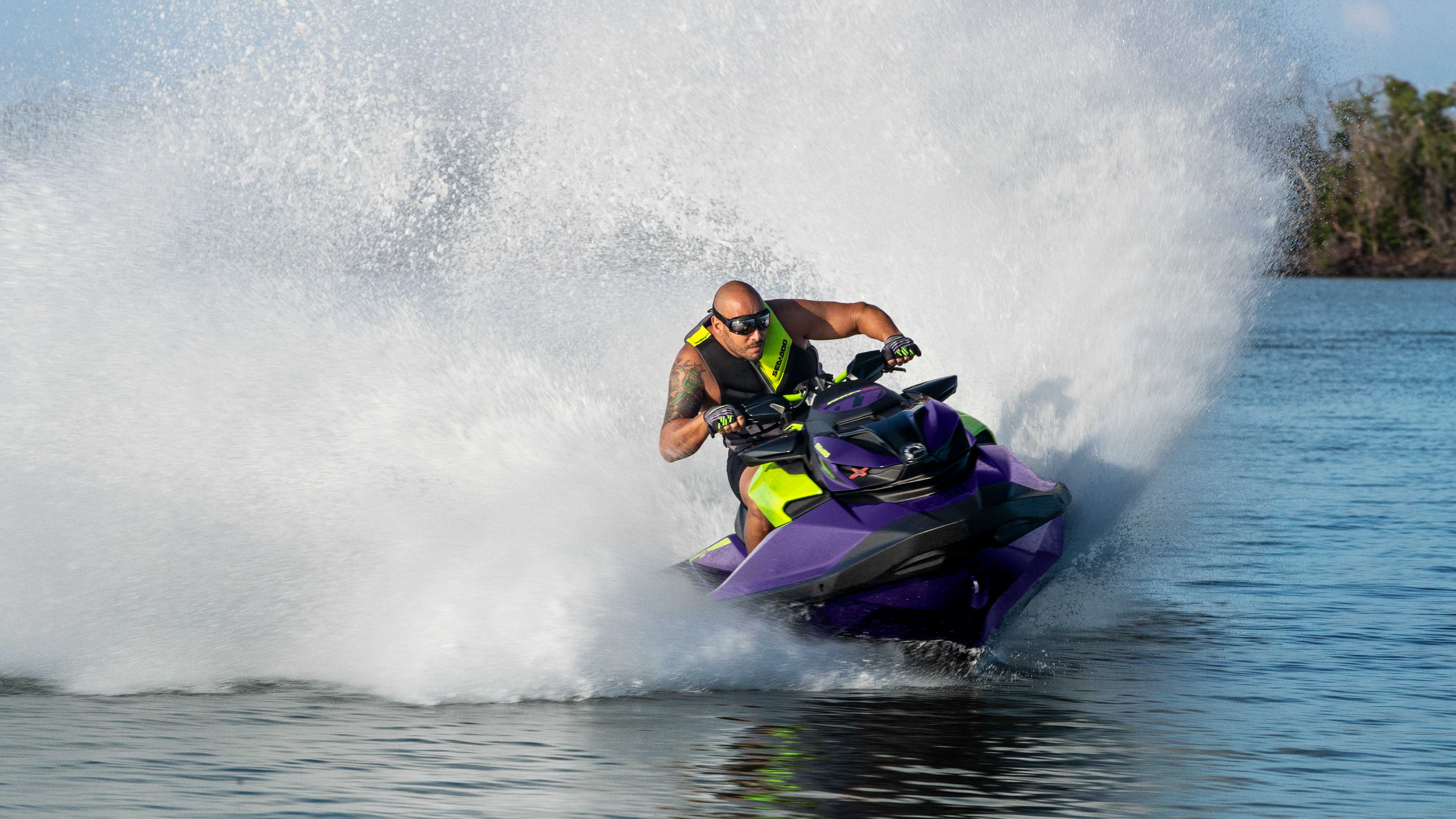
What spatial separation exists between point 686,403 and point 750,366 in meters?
0.29

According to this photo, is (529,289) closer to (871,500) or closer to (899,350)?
(899,350)

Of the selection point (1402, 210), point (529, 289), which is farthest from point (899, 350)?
point (1402, 210)

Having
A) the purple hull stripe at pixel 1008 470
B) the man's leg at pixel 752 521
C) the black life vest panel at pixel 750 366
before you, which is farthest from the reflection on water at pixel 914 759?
the black life vest panel at pixel 750 366

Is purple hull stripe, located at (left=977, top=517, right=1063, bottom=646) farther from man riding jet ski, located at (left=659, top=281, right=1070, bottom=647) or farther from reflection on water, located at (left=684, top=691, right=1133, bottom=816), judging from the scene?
reflection on water, located at (left=684, top=691, right=1133, bottom=816)

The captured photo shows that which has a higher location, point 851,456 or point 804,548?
point 851,456

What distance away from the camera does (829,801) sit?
14.5 feet

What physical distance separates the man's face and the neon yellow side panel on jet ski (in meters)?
0.47

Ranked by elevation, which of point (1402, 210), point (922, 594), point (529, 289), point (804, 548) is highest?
point (1402, 210)

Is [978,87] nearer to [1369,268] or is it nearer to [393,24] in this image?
[393,24]

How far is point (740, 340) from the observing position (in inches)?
236

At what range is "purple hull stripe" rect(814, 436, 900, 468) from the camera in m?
5.32

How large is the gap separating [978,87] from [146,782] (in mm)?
6794

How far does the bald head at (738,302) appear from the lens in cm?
595

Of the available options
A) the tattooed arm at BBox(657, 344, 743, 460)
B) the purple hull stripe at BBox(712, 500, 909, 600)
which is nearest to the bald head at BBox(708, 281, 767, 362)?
the tattooed arm at BBox(657, 344, 743, 460)
